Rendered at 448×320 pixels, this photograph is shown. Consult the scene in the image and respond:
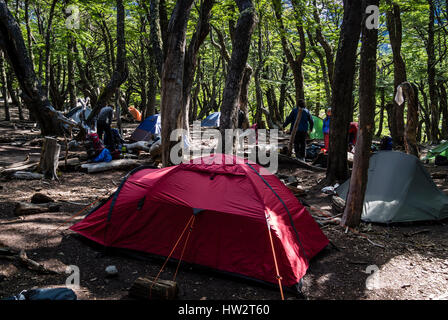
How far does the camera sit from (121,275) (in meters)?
4.33

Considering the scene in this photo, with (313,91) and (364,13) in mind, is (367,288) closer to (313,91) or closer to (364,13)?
(364,13)

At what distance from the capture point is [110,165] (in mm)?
9992

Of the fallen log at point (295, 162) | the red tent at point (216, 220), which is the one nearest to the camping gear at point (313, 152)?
the fallen log at point (295, 162)

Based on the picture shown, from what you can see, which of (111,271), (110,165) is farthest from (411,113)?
(110,165)

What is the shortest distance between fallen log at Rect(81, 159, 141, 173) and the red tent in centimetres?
463

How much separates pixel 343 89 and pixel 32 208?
295 inches

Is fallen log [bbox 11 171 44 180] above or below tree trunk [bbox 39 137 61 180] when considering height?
below

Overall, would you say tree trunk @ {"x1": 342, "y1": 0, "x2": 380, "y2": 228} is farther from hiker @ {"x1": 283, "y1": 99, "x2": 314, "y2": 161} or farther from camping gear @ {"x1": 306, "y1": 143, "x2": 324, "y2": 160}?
camping gear @ {"x1": 306, "y1": 143, "x2": 324, "y2": 160}

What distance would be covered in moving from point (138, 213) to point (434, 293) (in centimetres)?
423

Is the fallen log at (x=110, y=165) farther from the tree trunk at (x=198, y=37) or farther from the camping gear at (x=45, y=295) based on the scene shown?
the camping gear at (x=45, y=295)

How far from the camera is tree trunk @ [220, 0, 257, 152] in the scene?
304 inches

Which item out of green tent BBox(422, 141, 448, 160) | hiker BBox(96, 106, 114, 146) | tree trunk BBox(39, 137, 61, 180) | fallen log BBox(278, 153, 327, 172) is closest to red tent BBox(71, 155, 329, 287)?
tree trunk BBox(39, 137, 61, 180)

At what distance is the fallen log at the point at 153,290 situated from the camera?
3.68 m

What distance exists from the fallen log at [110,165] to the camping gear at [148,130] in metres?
4.35
